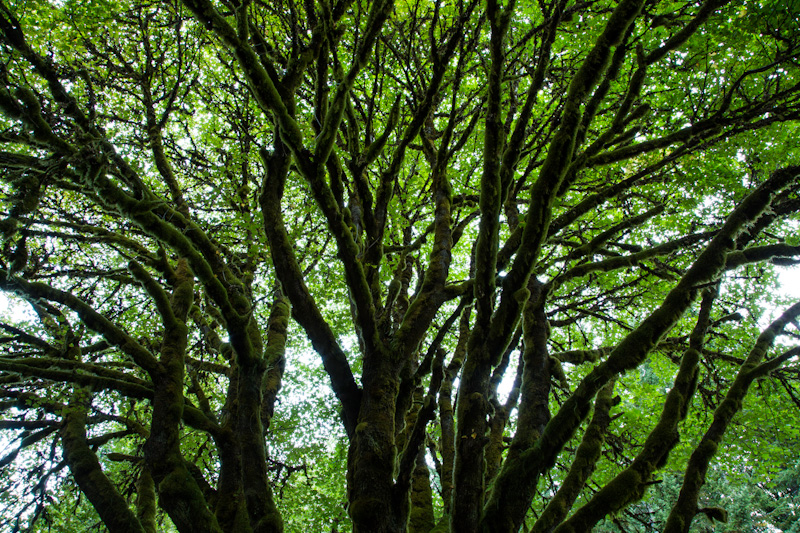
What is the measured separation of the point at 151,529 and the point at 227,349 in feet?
7.56

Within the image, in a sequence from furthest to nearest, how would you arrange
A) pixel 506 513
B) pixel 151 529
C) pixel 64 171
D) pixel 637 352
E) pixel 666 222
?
pixel 666 222
pixel 151 529
pixel 64 171
pixel 637 352
pixel 506 513

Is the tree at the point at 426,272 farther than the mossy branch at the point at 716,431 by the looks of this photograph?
Yes

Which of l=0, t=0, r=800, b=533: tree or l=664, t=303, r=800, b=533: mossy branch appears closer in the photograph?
l=664, t=303, r=800, b=533: mossy branch

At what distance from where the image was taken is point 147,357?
4.55 m

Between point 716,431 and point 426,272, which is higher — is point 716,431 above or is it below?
below

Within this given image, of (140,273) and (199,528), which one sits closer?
(199,528)

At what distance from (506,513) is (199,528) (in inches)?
100

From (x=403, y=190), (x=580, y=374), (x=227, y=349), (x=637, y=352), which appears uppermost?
(x=403, y=190)

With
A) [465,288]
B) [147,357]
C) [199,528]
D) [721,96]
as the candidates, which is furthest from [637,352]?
[147,357]

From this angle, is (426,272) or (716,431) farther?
(426,272)

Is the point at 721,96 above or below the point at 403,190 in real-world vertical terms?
below

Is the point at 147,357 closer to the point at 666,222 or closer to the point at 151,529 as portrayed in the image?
the point at 151,529

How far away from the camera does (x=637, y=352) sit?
3172 mm

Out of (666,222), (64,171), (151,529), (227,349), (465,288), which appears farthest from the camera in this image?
(666,222)
